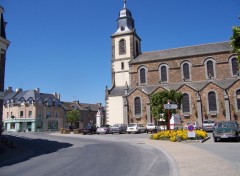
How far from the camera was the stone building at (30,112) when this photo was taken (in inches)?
2421

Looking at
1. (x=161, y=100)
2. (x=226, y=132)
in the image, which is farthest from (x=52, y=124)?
(x=226, y=132)

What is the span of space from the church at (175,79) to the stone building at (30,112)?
919 inches

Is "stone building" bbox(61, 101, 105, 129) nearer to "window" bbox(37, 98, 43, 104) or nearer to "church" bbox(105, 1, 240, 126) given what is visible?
"window" bbox(37, 98, 43, 104)

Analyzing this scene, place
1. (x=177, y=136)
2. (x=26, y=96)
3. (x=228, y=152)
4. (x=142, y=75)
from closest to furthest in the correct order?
(x=228, y=152) → (x=177, y=136) → (x=142, y=75) → (x=26, y=96)

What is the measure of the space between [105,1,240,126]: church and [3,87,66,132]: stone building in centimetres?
2334

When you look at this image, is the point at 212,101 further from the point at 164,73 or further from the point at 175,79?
the point at 164,73

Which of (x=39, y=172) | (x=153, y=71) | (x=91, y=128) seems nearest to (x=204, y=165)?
(x=39, y=172)

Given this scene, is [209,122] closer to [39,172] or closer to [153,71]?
[153,71]

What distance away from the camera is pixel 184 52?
1762 inches

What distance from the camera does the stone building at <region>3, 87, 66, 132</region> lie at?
6150cm

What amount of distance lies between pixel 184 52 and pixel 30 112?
39.0m

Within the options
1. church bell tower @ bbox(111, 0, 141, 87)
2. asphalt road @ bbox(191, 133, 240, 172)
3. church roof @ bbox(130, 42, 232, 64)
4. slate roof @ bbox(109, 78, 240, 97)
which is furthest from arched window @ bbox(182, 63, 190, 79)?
asphalt road @ bbox(191, 133, 240, 172)

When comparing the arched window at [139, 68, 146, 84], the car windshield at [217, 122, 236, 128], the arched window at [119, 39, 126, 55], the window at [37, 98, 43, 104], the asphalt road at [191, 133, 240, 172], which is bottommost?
the asphalt road at [191, 133, 240, 172]

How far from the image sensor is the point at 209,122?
1282 inches
